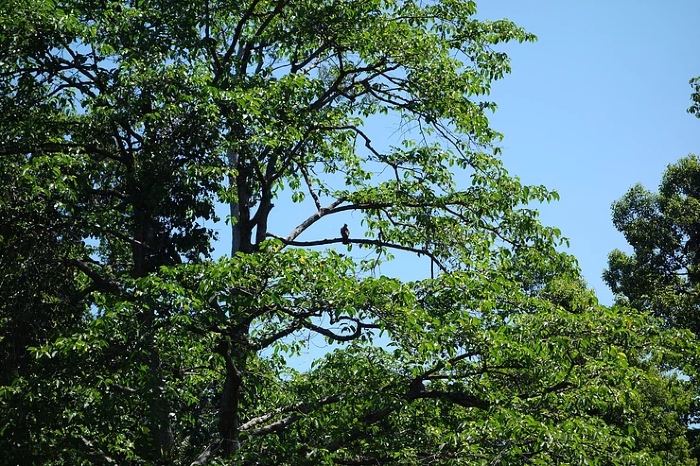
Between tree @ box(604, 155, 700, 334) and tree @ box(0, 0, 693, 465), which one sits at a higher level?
tree @ box(604, 155, 700, 334)

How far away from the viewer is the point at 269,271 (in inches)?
398

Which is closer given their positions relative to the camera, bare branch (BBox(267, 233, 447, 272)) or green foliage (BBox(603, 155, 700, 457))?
bare branch (BBox(267, 233, 447, 272))

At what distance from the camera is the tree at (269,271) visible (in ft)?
33.0

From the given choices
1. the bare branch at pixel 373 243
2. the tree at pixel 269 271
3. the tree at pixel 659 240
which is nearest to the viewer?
the tree at pixel 269 271

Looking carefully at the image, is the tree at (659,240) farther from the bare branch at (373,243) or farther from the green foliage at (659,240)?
the bare branch at (373,243)

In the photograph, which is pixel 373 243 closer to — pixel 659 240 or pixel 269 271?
pixel 269 271

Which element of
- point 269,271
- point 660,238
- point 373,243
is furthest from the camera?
point 660,238

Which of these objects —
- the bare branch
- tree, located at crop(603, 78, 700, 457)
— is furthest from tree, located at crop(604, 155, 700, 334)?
the bare branch

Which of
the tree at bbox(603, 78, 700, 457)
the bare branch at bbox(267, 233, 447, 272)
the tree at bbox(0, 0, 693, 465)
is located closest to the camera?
the tree at bbox(0, 0, 693, 465)

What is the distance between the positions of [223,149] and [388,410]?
12.6ft

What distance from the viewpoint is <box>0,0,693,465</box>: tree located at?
10070 mm

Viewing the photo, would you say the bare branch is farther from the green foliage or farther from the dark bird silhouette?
the green foliage

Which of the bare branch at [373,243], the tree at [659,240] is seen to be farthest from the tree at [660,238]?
the bare branch at [373,243]

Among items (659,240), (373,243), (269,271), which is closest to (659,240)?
(659,240)
